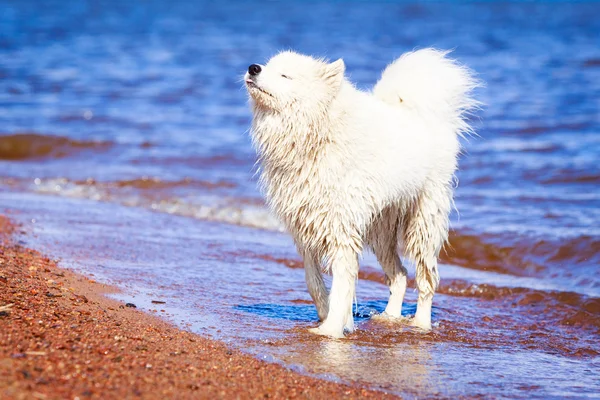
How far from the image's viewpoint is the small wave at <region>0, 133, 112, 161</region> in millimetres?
14188

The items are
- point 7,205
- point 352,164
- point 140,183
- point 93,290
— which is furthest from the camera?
point 140,183

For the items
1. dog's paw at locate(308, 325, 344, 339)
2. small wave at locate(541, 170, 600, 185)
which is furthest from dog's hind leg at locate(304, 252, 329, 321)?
small wave at locate(541, 170, 600, 185)

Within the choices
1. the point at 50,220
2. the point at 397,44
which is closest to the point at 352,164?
the point at 50,220

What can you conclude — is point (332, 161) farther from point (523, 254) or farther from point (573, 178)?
point (573, 178)

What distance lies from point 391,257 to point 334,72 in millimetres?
1835

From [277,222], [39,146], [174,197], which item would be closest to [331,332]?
[277,222]

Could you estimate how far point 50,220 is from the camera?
8.89 meters

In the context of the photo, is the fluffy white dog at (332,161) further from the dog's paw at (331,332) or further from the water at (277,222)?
the water at (277,222)

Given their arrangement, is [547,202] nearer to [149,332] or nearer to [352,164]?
[352,164]

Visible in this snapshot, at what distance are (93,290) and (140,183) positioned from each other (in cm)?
584

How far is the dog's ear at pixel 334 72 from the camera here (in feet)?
18.1

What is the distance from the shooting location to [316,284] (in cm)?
595

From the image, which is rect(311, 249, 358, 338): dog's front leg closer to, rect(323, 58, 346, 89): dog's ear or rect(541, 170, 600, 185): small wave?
rect(323, 58, 346, 89): dog's ear

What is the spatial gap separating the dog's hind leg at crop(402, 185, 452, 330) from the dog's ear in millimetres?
1270
